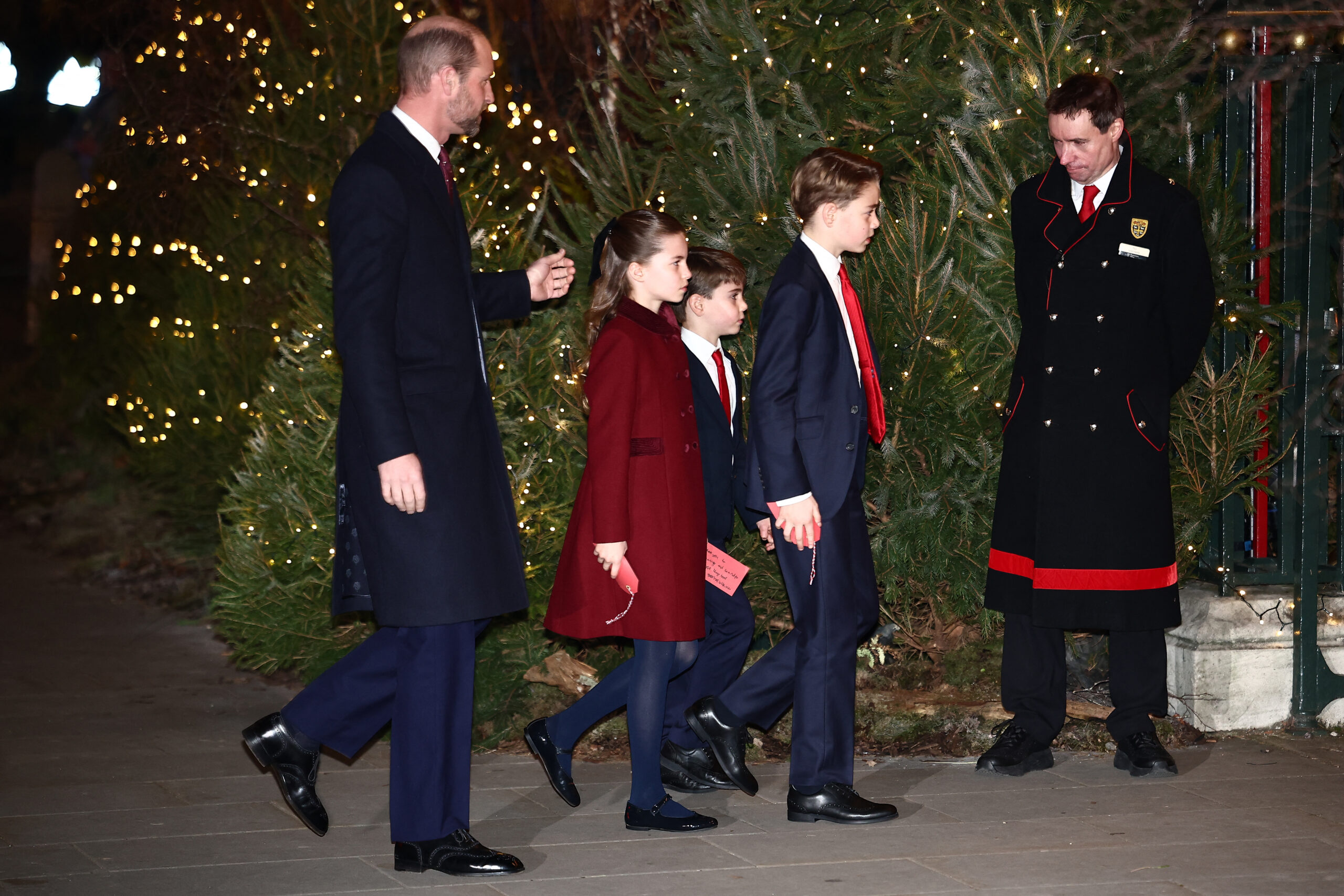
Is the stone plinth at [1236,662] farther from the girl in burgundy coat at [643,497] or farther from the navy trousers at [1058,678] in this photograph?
the girl in burgundy coat at [643,497]

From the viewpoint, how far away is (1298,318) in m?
5.54

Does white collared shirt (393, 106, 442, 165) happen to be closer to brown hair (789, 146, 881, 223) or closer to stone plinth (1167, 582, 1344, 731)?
brown hair (789, 146, 881, 223)

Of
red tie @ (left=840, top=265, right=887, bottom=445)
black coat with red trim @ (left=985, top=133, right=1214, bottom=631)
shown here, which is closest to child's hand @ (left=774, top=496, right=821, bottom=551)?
red tie @ (left=840, top=265, right=887, bottom=445)

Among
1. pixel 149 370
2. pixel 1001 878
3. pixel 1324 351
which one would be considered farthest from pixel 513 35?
pixel 1001 878

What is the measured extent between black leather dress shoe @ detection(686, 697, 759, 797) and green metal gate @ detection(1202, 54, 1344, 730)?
6.46ft

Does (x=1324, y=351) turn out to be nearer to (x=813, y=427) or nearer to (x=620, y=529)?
(x=813, y=427)

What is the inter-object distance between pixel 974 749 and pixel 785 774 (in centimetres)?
76

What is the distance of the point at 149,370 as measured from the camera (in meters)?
10.0

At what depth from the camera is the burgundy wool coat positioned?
4426 mm

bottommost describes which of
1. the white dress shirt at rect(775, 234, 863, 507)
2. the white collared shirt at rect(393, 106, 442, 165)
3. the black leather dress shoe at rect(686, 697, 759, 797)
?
the black leather dress shoe at rect(686, 697, 759, 797)

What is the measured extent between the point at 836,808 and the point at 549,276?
5.79 feet

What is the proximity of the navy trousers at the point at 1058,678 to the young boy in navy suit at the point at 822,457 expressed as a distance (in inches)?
31.7

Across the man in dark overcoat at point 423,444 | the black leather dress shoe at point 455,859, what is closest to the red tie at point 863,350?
the man in dark overcoat at point 423,444

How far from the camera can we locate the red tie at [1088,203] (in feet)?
16.4
